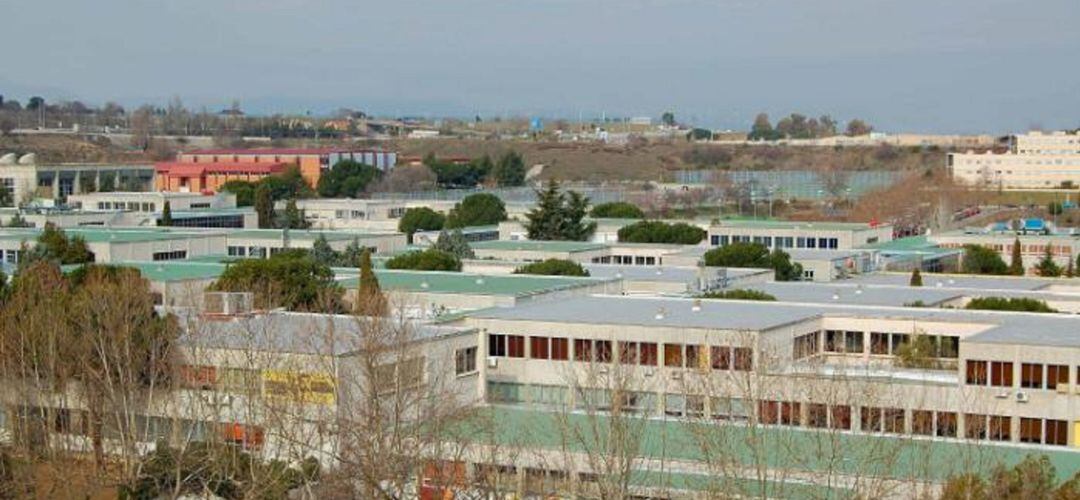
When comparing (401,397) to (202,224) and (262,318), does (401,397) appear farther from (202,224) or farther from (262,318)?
(202,224)

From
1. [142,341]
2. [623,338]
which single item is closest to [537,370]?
[623,338]

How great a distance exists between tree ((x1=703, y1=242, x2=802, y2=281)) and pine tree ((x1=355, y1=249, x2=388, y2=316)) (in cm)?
895

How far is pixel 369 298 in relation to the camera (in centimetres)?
2238

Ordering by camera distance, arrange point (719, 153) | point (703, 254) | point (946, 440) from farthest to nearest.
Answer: point (719, 153)
point (703, 254)
point (946, 440)

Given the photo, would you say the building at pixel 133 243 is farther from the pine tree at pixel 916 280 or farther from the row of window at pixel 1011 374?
the row of window at pixel 1011 374

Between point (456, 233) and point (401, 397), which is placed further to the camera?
point (456, 233)

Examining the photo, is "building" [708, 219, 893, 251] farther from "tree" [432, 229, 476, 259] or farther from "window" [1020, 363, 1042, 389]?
"window" [1020, 363, 1042, 389]

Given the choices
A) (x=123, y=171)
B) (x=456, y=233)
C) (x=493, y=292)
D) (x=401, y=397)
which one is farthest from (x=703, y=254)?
(x=123, y=171)

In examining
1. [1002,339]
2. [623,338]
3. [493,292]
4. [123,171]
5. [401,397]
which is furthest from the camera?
[123,171]

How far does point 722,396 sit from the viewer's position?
736 inches

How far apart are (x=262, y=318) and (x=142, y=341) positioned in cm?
205

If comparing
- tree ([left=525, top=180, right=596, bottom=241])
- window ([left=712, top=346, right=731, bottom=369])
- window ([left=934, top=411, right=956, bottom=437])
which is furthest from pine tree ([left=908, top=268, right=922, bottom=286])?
tree ([left=525, top=180, right=596, bottom=241])

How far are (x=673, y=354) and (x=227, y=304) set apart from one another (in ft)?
19.0

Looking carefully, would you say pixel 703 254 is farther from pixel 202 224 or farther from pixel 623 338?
pixel 202 224
